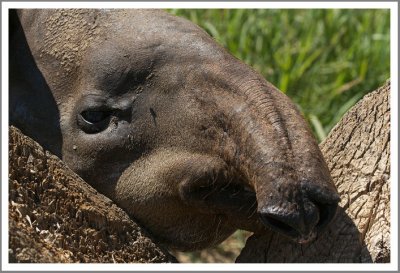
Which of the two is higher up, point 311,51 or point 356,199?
point 311,51

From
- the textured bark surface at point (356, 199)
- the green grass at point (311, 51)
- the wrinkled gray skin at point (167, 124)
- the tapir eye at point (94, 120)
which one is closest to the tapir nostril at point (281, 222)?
the wrinkled gray skin at point (167, 124)

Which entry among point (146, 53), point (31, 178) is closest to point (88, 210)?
point (31, 178)

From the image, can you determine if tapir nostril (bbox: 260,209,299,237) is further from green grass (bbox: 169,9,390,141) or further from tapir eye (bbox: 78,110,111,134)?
green grass (bbox: 169,9,390,141)

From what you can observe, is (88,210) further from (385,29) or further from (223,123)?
(385,29)

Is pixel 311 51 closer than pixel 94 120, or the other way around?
pixel 94 120

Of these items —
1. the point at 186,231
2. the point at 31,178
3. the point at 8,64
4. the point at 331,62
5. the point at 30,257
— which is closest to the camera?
the point at 30,257

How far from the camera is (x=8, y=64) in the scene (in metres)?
3.61

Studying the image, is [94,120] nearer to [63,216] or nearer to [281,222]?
[63,216]

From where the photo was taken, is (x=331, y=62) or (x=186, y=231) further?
(x=331, y=62)

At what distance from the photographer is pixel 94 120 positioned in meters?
3.41

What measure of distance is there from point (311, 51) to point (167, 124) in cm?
373

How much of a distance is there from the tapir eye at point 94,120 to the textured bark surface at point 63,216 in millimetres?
323

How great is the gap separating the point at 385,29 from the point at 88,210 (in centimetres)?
457

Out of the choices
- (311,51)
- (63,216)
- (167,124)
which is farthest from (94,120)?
(311,51)
